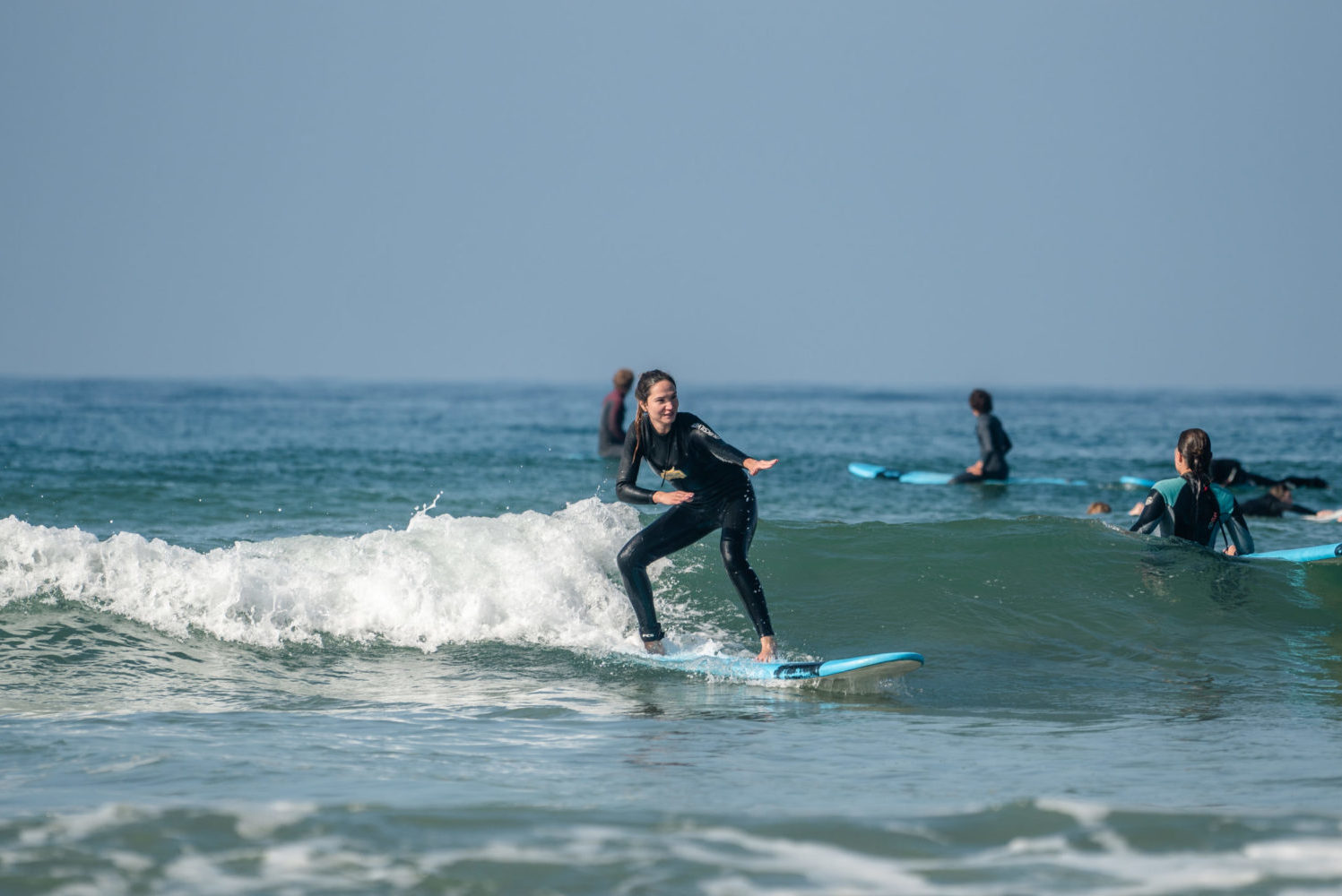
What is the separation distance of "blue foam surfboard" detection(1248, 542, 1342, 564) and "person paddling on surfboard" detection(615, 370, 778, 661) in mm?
5091

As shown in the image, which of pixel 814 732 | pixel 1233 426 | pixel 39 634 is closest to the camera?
pixel 814 732

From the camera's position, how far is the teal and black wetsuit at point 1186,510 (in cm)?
877

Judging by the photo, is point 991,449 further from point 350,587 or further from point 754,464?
point 754,464

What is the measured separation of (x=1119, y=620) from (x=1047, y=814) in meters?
4.81

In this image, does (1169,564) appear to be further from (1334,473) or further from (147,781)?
(1334,473)

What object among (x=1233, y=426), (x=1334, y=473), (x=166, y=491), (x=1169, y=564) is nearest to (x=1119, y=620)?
(x=1169, y=564)

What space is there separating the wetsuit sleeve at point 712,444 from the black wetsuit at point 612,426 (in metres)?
12.2

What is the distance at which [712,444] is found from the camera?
7.10 meters

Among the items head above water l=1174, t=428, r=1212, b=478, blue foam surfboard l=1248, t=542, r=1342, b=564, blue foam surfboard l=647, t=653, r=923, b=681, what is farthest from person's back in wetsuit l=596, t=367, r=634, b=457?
blue foam surfboard l=647, t=653, r=923, b=681

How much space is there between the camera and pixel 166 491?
16828mm

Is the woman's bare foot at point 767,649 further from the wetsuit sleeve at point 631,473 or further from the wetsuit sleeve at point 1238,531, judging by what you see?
the wetsuit sleeve at point 1238,531

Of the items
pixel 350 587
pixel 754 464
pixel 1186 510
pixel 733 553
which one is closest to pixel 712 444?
pixel 754 464

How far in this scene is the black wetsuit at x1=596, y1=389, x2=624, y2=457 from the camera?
1967 cm

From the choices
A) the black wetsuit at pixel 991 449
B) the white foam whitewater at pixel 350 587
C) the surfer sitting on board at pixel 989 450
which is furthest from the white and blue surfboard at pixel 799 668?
the black wetsuit at pixel 991 449
